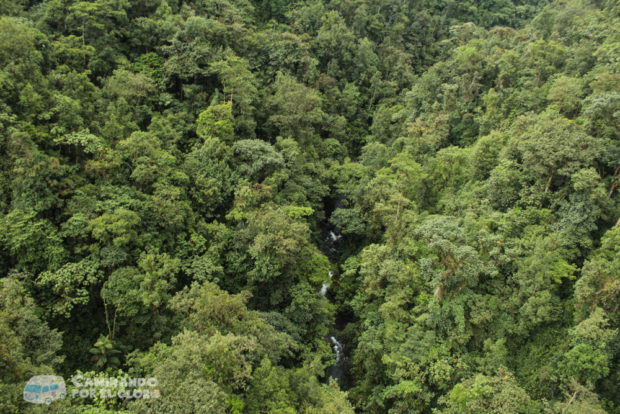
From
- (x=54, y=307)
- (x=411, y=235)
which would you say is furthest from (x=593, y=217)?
(x=54, y=307)

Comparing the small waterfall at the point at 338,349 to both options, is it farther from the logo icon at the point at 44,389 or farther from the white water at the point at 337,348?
the logo icon at the point at 44,389

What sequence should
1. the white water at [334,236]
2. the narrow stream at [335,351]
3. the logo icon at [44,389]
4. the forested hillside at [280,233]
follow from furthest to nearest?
the white water at [334,236] < the narrow stream at [335,351] < the forested hillside at [280,233] < the logo icon at [44,389]

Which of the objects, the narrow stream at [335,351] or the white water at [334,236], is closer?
the narrow stream at [335,351]

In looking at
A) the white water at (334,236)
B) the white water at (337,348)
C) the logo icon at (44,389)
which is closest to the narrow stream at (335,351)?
the white water at (337,348)

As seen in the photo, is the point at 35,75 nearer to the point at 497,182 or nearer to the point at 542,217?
the point at 497,182

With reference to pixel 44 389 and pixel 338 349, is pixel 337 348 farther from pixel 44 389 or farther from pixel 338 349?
pixel 44 389

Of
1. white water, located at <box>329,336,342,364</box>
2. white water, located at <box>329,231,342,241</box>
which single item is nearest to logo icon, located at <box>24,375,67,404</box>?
white water, located at <box>329,336,342,364</box>

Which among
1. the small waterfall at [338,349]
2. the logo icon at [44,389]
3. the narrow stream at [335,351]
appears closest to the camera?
the logo icon at [44,389]
